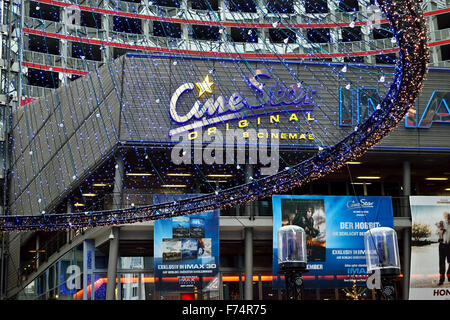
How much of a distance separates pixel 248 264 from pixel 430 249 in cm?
628

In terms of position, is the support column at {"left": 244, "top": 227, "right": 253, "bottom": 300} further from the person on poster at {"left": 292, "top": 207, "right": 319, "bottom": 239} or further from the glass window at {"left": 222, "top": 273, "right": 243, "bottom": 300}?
the glass window at {"left": 222, "top": 273, "right": 243, "bottom": 300}

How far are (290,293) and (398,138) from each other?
16581 millimetres

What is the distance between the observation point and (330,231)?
2433cm

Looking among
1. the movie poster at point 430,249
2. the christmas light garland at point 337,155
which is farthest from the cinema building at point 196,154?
the christmas light garland at point 337,155

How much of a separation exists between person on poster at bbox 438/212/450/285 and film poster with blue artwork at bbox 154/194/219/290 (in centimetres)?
763

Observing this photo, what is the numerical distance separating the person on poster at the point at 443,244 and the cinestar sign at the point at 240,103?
6.12m

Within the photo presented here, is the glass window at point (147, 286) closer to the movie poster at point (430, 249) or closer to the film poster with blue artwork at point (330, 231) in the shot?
the film poster with blue artwork at point (330, 231)

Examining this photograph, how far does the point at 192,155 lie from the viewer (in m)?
25.4

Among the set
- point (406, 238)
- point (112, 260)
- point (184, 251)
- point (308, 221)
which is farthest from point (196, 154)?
point (406, 238)

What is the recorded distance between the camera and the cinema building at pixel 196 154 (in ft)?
79.6

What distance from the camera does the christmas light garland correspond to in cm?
938

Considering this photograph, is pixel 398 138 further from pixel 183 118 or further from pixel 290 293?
pixel 290 293

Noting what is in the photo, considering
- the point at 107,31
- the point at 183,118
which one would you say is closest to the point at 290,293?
the point at 183,118
